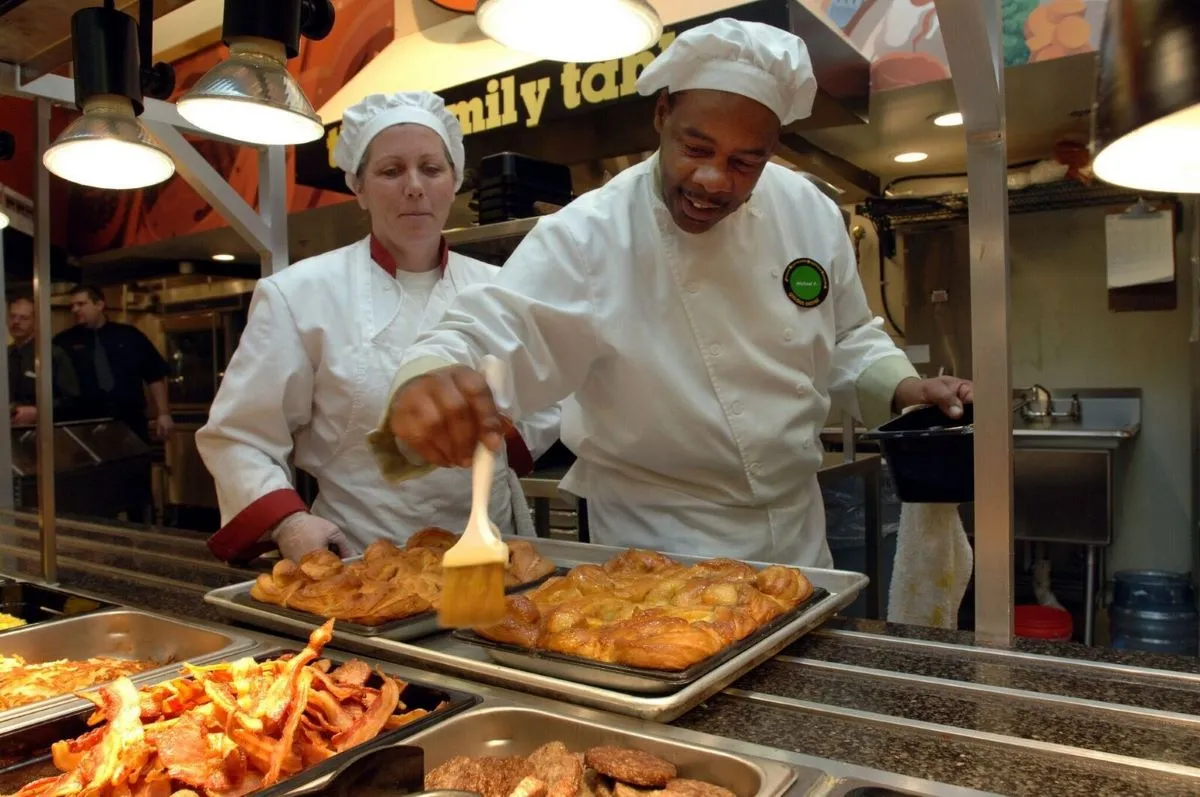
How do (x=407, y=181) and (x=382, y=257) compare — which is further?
(x=382, y=257)

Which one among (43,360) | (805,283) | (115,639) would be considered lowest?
(115,639)

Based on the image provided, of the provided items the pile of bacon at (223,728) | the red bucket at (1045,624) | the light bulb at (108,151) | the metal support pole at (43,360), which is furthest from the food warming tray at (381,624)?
the red bucket at (1045,624)

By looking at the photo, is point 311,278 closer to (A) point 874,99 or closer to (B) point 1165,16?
(B) point 1165,16

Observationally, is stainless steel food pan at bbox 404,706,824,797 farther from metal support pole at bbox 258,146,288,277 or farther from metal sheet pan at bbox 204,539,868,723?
metal support pole at bbox 258,146,288,277

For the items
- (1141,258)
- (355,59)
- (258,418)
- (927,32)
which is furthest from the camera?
(355,59)

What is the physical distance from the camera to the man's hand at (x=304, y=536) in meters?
1.63

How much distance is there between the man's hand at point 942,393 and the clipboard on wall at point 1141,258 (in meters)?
3.89

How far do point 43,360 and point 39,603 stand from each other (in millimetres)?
477

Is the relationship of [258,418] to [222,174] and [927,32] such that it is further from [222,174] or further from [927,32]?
[222,174]

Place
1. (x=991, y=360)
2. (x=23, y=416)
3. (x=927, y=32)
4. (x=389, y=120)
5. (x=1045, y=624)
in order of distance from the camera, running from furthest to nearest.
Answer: (x=23, y=416)
(x=1045, y=624)
(x=927, y=32)
(x=389, y=120)
(x=991, y=360)

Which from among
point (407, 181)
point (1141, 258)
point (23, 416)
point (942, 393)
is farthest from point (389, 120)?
point (1141, 258)

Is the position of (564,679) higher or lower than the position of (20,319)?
lower

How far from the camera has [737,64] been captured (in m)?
1.45

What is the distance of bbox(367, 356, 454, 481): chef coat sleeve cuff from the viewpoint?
1.16 metres
